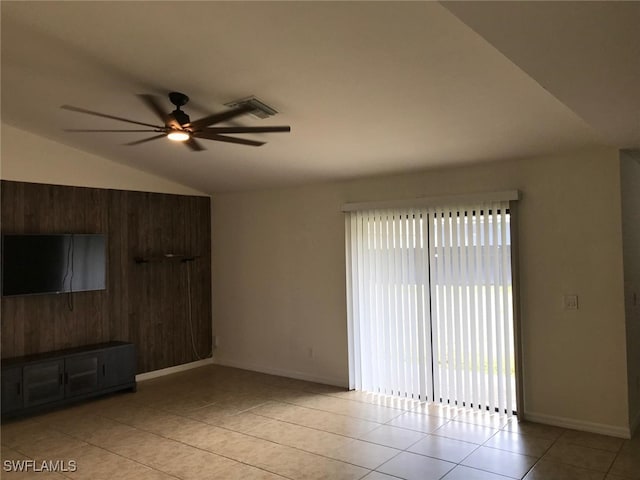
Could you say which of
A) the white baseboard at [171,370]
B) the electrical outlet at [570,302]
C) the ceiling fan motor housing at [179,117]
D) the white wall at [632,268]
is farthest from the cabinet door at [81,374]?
the white wall at [632,268]

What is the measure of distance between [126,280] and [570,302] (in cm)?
510

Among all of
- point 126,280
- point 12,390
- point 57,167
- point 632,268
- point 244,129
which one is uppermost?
point 57,167

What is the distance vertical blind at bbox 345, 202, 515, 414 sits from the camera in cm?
464

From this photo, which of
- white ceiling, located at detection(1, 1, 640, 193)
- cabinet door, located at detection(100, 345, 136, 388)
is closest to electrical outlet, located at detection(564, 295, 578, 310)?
white ceiling, located at detection(1, 1, 640, 193)

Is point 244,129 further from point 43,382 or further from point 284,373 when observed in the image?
point 284,373

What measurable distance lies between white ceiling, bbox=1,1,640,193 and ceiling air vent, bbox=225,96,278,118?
2.3 inches

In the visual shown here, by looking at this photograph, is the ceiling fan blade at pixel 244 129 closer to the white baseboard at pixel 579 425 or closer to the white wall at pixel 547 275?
the white wall at pixel 547 275

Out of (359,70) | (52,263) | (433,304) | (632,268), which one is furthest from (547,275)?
(52,263)

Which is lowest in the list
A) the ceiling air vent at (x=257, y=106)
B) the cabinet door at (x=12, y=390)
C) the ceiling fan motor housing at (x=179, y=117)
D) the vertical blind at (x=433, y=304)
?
the cabinet door at (x=12, y=390)

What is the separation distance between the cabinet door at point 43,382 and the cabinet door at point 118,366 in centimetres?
47

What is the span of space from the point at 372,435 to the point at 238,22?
347cm

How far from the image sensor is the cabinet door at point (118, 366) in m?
5.46

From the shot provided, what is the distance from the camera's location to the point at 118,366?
5.57 metres

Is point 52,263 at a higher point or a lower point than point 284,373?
higher
